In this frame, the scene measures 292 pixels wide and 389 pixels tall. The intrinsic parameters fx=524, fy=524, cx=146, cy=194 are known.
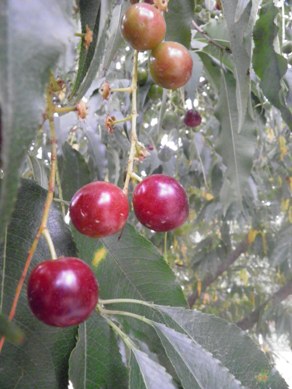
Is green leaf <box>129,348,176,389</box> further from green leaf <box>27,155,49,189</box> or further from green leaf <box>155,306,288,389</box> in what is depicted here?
green leaf <box>27,155,49,189</box>

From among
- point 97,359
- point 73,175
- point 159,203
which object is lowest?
point 97,359

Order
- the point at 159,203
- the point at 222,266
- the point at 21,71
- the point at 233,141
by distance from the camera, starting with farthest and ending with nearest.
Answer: the point at 222,266 → the point at 233,141 → the point at 159,203 → the point at 21,71

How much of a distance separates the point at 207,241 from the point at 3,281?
2528 mm

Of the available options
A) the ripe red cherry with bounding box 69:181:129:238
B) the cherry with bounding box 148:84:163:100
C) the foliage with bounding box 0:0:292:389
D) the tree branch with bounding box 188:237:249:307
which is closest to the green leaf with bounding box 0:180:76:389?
the foliage with bounding box 0:0:292:389

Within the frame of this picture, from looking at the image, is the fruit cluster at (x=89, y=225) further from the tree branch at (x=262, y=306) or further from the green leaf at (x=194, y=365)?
the tree branch at (x=262, y=306)

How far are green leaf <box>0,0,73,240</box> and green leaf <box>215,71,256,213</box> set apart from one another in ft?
1.92

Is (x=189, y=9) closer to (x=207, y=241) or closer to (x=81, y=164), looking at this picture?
(x=81, y=164)

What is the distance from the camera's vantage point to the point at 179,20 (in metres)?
0.75

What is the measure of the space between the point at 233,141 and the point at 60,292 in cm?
53

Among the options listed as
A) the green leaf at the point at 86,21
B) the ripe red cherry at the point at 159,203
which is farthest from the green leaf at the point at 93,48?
the ripe red cherry at the point at 159,203

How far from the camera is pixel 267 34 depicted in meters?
0.69

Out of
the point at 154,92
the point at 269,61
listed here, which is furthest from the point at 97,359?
the point at 154,92

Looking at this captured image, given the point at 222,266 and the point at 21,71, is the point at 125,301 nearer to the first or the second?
the point at 21,71

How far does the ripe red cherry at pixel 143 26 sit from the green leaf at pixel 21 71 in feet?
0.93
